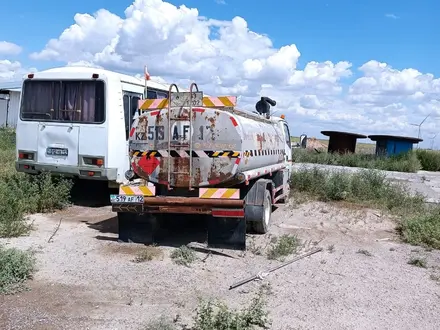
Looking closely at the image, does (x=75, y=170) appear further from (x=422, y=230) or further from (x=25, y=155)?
(x=422, y=230)

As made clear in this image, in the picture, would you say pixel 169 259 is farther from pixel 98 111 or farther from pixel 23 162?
pixel 23 162

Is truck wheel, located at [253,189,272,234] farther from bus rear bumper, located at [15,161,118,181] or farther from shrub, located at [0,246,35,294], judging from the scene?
shrub, located at [0,246,35,294]

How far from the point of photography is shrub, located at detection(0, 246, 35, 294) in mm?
5387

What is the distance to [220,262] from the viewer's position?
7074mm

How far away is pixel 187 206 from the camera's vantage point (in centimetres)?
751

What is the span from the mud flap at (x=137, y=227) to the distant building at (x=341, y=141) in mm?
27639

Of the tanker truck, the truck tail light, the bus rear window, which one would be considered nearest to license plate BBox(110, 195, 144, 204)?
the tanker truck

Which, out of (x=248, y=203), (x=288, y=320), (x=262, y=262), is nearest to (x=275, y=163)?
(x=248, y=203)

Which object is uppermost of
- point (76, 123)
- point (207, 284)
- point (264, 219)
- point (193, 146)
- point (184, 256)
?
point (76, 123)

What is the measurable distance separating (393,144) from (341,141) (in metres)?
3.57

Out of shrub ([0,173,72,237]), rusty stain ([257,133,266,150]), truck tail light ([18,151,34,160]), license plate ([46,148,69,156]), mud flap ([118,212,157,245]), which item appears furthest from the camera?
truck tail light ([18,151,34,160])

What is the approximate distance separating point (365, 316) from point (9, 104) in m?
31.0

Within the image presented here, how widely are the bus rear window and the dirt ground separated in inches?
101

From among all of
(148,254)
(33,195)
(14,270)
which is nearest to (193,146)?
(148,254)
